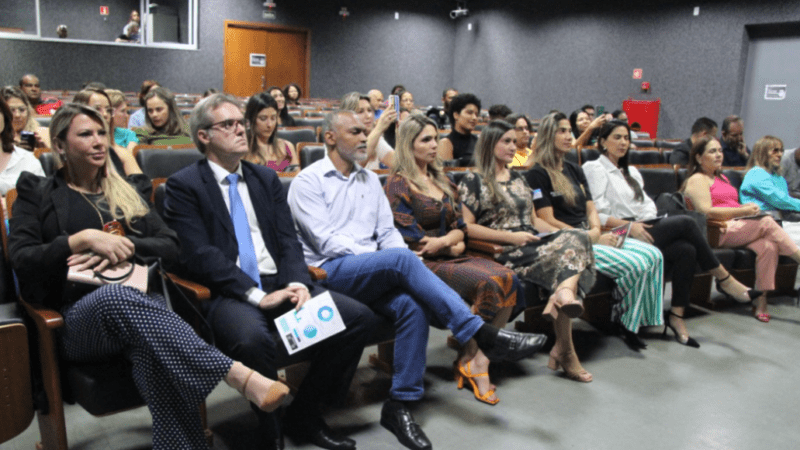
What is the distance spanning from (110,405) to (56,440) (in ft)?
0.64

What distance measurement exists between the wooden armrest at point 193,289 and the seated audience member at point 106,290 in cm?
8

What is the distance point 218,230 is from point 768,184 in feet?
11.4

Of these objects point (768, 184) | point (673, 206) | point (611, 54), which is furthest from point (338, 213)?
point (611, 54)

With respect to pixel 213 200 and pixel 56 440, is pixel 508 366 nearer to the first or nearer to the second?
pixel 213 200

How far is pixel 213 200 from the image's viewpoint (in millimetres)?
2076

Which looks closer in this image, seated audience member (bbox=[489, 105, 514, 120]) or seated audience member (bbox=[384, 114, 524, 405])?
seated audience member (bbox=[384, 114, 524, 405])

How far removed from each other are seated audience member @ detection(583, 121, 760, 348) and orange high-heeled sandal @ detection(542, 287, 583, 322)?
85 cm

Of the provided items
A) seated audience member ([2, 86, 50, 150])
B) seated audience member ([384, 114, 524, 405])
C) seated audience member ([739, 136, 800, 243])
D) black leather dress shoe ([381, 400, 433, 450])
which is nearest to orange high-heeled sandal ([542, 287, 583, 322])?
seated audience member ([384, 114, 524, 405])

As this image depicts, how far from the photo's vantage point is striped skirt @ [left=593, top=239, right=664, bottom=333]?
9.67ft

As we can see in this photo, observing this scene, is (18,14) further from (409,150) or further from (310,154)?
(409,150)

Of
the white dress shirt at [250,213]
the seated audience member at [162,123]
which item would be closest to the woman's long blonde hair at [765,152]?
the white dress shirt at [250,213]

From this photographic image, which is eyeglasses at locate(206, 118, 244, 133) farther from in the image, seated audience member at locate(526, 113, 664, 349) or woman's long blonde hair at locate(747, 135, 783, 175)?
woman's long blonde hair at locate(747, 135, 783, 175)

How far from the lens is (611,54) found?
35.7ft

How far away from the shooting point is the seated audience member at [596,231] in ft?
9.72
